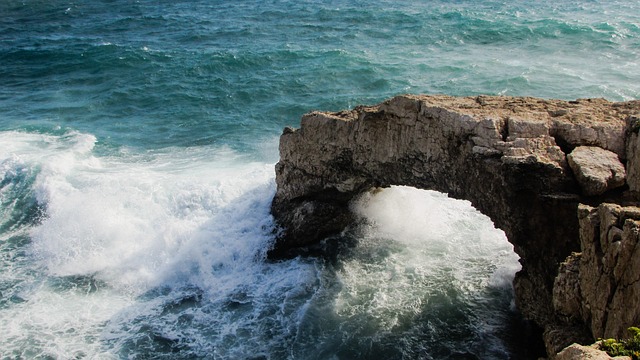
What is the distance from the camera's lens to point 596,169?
45.6 ft

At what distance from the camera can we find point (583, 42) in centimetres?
4538

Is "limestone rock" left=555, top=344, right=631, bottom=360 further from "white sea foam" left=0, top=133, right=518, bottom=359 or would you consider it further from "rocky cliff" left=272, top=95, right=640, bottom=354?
"white sea foam" left=0, top=133, right=518, bottom=359

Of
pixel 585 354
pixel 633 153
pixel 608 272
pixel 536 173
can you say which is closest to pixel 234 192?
pixel 536 173

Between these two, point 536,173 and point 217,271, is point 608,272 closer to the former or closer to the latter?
point 536,173

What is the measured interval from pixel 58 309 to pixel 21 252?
4998 mm

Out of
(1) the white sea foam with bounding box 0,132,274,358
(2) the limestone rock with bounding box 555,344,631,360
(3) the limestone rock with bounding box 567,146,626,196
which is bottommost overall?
(1) the white sea foam with bounding box 0,132,274,358

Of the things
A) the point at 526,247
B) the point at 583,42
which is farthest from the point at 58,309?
the point at 583,42

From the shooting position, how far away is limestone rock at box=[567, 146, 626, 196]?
13703mm

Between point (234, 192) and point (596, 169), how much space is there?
15.9 meters

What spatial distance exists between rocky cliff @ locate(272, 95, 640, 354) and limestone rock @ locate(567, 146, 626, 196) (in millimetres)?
26

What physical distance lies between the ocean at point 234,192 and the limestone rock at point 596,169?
5.70m

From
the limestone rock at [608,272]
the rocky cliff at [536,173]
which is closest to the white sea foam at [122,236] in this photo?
the rocky cliff at [536,173]

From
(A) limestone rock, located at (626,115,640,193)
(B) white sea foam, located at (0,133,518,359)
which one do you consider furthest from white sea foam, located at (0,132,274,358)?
(A) limestone rock, located at (626,115,640,193)

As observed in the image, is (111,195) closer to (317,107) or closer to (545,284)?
(317,107)
